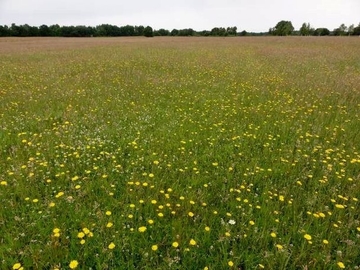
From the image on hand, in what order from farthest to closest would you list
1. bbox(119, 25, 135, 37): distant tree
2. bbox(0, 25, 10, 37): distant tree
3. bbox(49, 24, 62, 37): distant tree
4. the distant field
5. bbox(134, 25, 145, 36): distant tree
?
bbox(119, 25, 135, 37): distant tree < bbox(134, 25, 145, 36): distant tree < bbox(49, 24, 62, 37): distant tree < bbox(0, 25, 10, 37): distant tree < the distant field

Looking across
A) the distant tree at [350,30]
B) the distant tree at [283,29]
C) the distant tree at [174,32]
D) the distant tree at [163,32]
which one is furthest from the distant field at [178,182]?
the distant tree at [174,32]

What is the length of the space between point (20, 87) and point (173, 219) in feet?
30.5

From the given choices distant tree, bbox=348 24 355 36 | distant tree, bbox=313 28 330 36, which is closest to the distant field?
distant tree, bbox=348 24 355 36

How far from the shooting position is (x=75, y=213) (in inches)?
130

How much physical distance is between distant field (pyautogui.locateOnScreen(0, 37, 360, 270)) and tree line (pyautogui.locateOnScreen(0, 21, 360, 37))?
82881 millimetres

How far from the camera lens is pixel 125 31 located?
324 feet

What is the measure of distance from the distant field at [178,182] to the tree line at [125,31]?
3263 inches

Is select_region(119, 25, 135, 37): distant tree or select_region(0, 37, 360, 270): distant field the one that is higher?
select_region(0, 37, 360, 270): distant field

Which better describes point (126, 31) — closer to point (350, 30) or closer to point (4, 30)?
point (4, 30)

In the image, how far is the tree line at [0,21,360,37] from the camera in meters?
78.9

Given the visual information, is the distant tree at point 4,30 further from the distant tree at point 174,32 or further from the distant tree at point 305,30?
the distant tree at point 305,30

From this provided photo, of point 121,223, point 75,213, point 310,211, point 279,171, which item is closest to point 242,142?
point 279,171

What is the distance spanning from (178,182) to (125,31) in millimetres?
105561

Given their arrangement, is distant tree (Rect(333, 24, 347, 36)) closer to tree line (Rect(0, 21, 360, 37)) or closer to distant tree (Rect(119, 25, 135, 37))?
tree line (Rect(0, 21, 360, 37))
